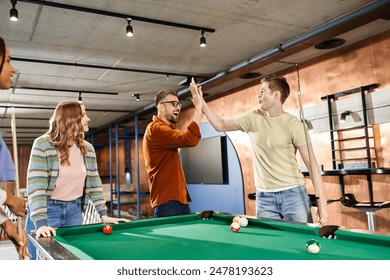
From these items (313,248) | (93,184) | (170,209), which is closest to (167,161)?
(170,209)

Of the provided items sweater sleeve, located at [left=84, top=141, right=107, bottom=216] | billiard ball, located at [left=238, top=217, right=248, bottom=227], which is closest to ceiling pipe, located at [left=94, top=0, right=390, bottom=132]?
billiard ball, located at [left=238, top=217, right=248, bottom=227]

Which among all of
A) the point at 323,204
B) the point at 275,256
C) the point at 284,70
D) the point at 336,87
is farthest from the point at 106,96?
the point at 275,256

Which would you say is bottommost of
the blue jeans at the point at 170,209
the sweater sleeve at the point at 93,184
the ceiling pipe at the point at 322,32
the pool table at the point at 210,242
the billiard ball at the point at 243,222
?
the pool table at the point at 210,242

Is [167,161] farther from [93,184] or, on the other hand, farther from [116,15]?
[116,15]

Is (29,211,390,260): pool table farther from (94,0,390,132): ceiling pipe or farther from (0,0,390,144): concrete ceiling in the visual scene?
(94,0,390,132): ceiling pipe

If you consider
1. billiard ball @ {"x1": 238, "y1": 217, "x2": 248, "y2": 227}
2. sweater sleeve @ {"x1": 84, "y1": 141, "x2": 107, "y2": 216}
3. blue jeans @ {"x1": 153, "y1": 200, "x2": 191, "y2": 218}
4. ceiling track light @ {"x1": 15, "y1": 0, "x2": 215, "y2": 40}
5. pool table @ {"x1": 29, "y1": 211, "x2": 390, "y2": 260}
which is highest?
ceiling track light @ {"x1": 15, "y1": 0, "x2": 215, "y2": 40}

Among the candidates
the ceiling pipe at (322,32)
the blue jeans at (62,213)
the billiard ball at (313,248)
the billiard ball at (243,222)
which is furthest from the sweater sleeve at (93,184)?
the ceiling pipe at (322,32)

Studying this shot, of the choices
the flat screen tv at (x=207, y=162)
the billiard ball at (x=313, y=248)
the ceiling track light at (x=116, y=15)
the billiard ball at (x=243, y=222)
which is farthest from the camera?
the flat screen tv at (x=207, y=162)

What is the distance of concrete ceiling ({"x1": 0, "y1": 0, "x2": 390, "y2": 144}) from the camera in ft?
11.7

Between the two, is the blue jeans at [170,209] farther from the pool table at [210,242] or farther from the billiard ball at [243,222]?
the billiard ball at [243,222]

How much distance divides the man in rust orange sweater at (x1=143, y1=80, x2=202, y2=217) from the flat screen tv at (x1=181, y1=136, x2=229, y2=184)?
3913 mm

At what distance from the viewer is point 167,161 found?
9.48 feet

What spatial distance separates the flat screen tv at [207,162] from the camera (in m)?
6.81

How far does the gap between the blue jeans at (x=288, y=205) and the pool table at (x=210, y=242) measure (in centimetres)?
40
